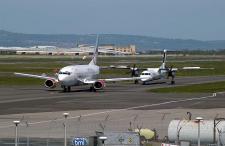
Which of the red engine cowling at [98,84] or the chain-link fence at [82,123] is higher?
the red engine cowling at [98,84]

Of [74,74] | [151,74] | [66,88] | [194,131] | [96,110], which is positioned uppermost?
[151,74]

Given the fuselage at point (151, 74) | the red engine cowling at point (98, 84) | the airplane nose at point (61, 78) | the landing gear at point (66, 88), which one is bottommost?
the landing gear at point (66, 88)

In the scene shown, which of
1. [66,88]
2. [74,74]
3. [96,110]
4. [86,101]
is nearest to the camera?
[96,110]

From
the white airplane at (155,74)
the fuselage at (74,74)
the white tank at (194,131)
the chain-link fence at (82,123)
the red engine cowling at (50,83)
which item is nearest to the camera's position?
the white tank at (194,131)

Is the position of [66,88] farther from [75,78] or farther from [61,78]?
[61,78]

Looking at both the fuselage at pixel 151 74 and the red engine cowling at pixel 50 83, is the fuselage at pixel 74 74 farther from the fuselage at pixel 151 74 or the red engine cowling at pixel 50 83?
the fuselage at pixel 151 74

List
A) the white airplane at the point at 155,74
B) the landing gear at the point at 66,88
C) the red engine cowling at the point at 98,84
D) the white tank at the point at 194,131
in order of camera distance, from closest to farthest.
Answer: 1. the white tank at the point at 194,131
2. the landing gear at the point at 66,88
3. the red engine cowling at the point at 98,84
4. the white airplane at the point at 155,74

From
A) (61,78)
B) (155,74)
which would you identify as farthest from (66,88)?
(155,74)

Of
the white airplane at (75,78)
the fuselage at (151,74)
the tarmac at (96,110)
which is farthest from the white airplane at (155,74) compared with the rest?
the tarmac at (96,110)

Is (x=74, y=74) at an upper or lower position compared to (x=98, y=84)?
upper

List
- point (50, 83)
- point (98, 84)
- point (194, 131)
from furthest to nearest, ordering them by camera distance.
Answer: point (50, 83), point (98, 84), point (194, 131)

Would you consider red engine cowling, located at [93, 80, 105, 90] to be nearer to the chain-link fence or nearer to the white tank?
the chain-link fence

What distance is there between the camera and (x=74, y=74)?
9112 centimetres

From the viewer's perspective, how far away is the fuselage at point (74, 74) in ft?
296
